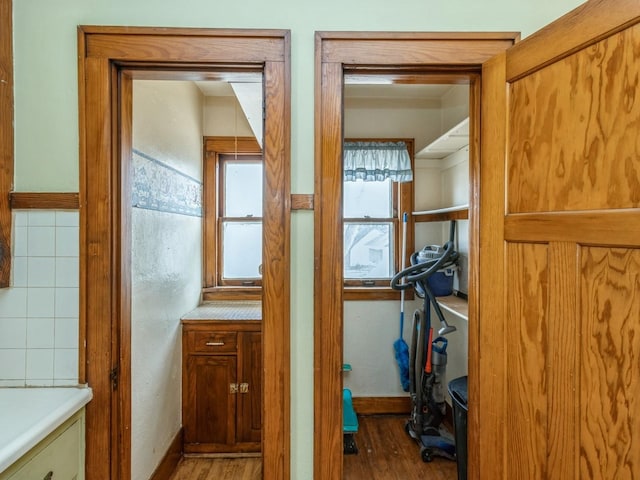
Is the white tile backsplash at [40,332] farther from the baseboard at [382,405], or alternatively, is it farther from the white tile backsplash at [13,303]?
the baseboard at [382,405]

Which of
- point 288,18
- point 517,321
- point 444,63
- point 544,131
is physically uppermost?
point 288,18

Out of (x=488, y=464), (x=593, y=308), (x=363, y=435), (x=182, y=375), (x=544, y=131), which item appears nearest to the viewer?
(x=593, y=308)

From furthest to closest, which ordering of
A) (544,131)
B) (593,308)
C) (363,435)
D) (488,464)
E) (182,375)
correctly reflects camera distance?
(363,435), (182,375), (488,464), (544,131), (593,308)

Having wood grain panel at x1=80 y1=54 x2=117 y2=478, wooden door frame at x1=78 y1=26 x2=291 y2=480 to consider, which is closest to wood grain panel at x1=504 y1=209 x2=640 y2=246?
wooden door frame at x1=78 y1=26 x2=291 y2=480

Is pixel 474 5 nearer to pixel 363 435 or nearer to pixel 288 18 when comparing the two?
pixel 288 18

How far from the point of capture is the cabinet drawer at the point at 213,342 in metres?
2.37

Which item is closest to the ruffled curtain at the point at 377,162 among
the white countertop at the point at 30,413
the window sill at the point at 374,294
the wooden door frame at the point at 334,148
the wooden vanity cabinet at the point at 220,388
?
the window sill at the point at 374,294

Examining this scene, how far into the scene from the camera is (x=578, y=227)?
936 mm

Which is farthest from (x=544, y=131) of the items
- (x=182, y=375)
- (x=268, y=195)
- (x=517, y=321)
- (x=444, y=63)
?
(x=182, y=375)

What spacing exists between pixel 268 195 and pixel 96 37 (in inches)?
31.8

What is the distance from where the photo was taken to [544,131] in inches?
40.5

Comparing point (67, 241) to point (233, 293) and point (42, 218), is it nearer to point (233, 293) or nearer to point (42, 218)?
point (42, 218)

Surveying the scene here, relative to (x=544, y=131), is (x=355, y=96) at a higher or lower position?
higher

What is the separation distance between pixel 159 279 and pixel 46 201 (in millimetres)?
877
